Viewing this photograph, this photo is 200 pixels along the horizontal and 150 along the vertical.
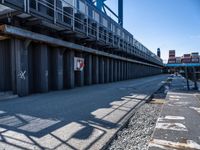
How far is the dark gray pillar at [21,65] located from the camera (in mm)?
10062

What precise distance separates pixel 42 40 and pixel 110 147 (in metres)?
8.55

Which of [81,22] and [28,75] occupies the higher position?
[81,22]

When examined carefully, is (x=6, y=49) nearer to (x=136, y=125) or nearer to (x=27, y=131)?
(x=27, y=131)

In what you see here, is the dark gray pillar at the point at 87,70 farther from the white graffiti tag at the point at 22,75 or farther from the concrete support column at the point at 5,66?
the concrete support column at the point at 5,66

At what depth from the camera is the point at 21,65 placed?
33.7 ft

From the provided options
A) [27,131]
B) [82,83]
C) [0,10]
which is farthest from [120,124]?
[82,83]

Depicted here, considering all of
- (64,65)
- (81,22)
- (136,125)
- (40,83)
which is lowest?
(136,125)

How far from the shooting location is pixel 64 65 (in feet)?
49.3

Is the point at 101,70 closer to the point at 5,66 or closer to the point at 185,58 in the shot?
the point at 5,66

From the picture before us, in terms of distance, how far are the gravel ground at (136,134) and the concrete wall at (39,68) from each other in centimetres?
629

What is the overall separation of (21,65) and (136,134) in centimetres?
736

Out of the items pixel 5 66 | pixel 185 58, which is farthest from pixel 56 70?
pixel 185 58

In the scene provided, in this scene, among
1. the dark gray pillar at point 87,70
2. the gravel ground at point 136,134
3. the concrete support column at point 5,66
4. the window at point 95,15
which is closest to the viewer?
the gravel ground at point 136,134

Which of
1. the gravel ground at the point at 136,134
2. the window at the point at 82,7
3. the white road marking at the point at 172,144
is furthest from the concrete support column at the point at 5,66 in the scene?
the window at the point at 82,7
